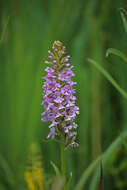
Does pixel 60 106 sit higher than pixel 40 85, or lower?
lower

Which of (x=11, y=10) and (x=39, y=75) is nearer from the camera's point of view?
(x=39, y=75)

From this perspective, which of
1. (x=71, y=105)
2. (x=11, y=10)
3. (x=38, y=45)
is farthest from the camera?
(x=11, y=10)

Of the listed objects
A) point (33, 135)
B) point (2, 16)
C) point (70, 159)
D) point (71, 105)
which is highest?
point (2, 16)

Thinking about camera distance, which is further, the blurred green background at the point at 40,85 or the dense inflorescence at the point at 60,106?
the blurred green background at the point at 40,85

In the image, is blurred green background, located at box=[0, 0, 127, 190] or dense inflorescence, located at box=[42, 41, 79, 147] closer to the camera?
dense inflorescence, located at box=[42, 41, 79, 147]

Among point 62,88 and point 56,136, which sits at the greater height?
point 62,88

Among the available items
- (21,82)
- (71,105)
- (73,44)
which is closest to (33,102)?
(21,82)

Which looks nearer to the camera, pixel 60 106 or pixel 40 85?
pixel 60 106

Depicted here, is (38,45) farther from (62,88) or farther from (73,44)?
(62,88)
